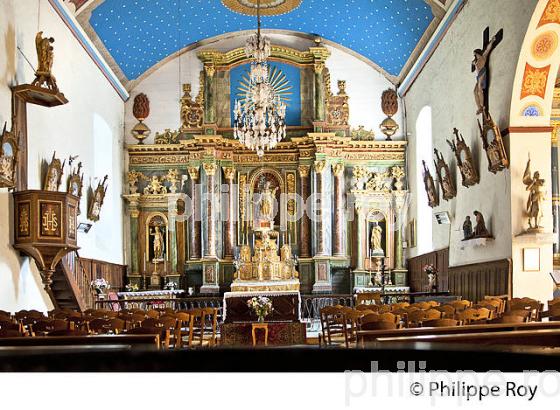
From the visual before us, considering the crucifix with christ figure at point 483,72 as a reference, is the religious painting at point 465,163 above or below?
Result: below

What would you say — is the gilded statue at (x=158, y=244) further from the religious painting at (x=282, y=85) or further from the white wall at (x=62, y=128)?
the religious painting at (x=282, y=85)

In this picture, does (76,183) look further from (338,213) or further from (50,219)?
(338,213)

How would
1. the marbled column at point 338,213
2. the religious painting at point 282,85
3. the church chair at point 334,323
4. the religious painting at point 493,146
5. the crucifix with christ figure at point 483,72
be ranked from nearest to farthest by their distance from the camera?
the church chair at point 334,323 < the religious painting at point 493,146 < the crucifix with christ figure at point 483,72 < the marbled column at point 338,213 < the religious painting at point 282,85

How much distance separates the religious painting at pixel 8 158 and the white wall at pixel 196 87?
1002 centimetres

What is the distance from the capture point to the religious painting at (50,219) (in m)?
12.5

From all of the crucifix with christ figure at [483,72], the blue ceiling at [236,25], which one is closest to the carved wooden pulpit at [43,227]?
the blue ceiling at [236,25]

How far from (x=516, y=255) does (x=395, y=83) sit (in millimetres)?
11018

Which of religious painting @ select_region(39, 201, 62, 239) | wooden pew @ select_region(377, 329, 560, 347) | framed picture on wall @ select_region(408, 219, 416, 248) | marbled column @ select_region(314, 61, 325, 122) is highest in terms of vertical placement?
marbled column @ select_region(314, 61, 325, 122)

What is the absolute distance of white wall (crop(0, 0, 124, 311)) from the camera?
490 inches

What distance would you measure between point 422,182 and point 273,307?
698 centimetres

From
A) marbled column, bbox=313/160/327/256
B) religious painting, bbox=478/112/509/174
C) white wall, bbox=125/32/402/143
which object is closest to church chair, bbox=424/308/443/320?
religious painting, bbox=478/112/509/174

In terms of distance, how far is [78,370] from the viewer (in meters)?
2.38

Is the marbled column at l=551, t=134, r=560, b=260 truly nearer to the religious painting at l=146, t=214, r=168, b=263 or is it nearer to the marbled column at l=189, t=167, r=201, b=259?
the marbled column at l=189, t=167, r=201, b=259

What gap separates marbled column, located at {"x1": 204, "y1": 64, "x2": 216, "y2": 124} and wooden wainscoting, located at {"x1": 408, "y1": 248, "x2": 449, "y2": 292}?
7.87 meters
